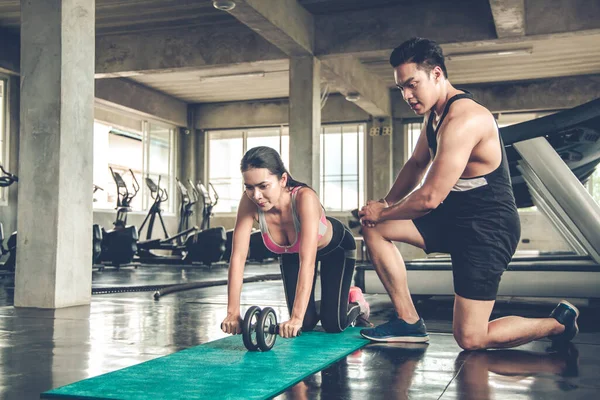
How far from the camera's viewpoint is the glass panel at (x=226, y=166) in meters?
15.6

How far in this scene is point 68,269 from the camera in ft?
14.9

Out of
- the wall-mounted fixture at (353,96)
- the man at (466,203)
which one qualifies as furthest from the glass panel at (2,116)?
the man at (466,203)

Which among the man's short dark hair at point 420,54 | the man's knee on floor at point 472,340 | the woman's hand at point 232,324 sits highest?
the man's short dark hair at point 420,54

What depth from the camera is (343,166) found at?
48.6ft

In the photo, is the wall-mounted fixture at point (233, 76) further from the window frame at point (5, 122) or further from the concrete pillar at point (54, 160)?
the concrete pillar at point (54, 160)

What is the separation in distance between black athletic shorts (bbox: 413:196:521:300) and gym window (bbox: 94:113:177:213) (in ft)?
35.0

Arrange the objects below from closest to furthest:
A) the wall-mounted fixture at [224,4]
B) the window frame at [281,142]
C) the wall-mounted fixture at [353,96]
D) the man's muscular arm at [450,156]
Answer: the man's muscular arm at [450,156] → the wall-mounted fixture at [224,4] → the wall-mounted fixture at [353,96] → the window frame at [281,142]

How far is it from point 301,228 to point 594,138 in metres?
2.35

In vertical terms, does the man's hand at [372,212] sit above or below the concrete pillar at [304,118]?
below

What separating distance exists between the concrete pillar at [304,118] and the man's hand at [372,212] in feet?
19.5

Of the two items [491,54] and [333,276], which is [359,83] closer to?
[491,54]

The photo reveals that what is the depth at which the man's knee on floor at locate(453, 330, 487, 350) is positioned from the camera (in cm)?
265

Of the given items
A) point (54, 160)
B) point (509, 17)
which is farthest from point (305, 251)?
point (509, 17)

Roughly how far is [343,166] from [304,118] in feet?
19.7
